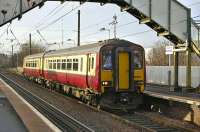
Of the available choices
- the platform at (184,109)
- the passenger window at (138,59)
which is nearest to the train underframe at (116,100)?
the platform at (184,109)

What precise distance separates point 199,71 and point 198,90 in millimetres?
9218

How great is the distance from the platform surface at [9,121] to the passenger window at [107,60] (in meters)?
4.27

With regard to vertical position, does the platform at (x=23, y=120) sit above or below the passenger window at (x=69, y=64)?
below

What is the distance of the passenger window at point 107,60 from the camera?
68.1 ft

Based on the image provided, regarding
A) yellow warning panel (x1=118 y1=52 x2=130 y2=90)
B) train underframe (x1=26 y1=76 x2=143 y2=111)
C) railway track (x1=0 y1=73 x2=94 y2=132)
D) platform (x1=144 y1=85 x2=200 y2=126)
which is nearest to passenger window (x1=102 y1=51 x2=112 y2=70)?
yellow warning panel (x1=118 y1=52 x2=130 y2=90)

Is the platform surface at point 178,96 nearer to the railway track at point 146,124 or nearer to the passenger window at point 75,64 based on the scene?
the railway track at point 146,124

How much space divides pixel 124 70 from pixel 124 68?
9cm

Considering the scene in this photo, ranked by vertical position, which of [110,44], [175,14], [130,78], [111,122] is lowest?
[111,122]

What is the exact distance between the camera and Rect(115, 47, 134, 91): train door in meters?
20.8

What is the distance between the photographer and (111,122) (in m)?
17.4

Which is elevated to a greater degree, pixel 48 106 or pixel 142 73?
pixel 142 73

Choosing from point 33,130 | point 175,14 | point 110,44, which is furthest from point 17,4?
point 175,14

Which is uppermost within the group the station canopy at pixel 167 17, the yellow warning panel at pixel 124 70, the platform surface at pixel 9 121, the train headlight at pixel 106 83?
the station canopy at pixel 167 17

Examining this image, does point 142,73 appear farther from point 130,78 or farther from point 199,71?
point 199,71
